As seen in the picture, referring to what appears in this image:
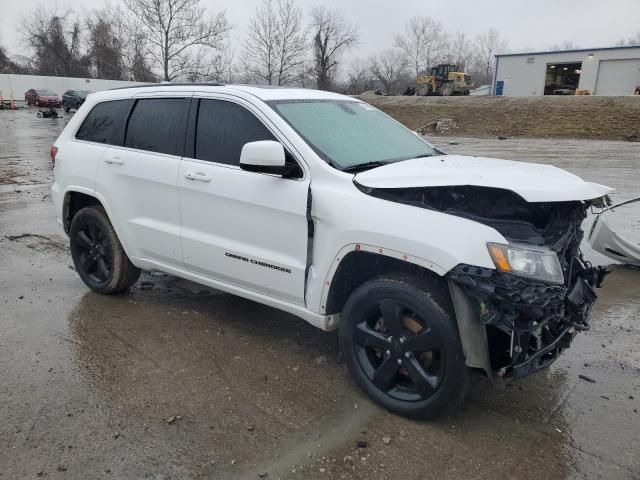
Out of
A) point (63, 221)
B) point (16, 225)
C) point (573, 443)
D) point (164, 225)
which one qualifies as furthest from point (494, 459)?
point (16, 225)

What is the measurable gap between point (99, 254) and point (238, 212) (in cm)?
194

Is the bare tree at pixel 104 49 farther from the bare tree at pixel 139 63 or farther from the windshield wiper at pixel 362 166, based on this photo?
the windshield wiper at pixel 362 166

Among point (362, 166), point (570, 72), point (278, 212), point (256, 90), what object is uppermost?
point (570, 72)

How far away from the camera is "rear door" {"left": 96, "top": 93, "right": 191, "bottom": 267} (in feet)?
13.4

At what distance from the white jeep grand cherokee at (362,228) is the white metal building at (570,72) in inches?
1828

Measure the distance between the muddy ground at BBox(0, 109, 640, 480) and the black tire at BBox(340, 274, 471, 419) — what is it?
17 centimetres

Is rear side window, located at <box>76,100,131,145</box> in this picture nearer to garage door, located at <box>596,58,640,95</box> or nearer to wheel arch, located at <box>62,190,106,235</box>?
wheel arch, located at <box>62,190,106,235</box>

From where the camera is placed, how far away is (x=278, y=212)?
11.2 feet

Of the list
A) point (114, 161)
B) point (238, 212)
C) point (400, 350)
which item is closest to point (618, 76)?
point (114, 161)

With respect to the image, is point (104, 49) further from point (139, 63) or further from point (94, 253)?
point (94, 253)

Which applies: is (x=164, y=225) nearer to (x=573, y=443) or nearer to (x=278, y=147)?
(x=278, y=147)

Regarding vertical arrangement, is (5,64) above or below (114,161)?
above

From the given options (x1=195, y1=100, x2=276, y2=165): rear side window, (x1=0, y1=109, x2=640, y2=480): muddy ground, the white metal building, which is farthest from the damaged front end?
the white metal building

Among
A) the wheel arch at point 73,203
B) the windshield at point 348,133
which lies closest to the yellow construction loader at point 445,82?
the windshield at point 348,133
